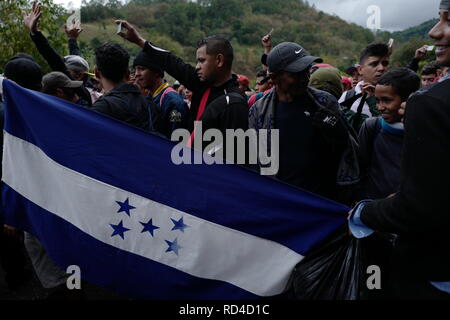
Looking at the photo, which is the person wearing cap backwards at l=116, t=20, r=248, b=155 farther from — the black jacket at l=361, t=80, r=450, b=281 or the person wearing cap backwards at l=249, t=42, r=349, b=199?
the black jacket at l=361, t=80, r=450, b=281

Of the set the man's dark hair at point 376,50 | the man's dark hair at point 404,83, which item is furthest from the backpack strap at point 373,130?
the man's dark hair at point 376,50

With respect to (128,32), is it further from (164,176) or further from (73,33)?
(73,33)

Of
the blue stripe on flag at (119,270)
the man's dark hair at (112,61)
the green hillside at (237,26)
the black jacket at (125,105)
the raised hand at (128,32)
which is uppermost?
the green hillside at (237,26)

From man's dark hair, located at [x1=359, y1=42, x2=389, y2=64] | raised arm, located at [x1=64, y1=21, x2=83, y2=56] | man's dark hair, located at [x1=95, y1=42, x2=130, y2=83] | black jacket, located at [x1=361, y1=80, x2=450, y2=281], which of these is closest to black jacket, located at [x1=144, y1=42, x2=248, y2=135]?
man's dark hair, located at [x1=95, y1=42, x2=130, y2=83]

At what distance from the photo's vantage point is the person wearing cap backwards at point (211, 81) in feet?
9.07

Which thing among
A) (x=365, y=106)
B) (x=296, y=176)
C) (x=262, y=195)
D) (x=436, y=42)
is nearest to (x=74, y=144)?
(x=262, y=195)

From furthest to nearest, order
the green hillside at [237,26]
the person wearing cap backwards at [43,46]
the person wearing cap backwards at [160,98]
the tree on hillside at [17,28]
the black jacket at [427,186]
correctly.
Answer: the green hillside at [237,26], the tree on hillside at [17,28], the person wearing cap backwards at [43,46], the person wearing cap backwards at [160,98], the black jacket at [427,186]

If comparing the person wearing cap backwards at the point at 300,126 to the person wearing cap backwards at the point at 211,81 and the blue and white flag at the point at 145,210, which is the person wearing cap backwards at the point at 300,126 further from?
the blue and white flag at the point at 145,210

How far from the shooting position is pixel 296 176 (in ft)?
8.71

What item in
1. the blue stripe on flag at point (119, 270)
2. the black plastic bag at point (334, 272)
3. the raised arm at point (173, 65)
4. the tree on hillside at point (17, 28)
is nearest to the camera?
the black plastic bag at point (334, 272)

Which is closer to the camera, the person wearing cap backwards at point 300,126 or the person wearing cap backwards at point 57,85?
the person wearing cap backwards at point 300,126

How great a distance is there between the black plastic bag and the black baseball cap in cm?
110

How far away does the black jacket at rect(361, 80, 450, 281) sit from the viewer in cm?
135

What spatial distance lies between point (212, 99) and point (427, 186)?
1.96 meters
